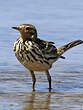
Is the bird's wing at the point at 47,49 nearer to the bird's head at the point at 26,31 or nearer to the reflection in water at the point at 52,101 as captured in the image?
the bird's head at the point at 26,31

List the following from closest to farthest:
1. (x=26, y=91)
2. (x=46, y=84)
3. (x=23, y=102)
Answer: (x=23, y=102) → (x=26, y=91) → (x=46, y=84)

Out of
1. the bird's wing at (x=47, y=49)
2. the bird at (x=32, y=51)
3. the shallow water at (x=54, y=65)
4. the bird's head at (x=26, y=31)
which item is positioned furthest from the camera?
the bird's wing at (x=47, y=49)

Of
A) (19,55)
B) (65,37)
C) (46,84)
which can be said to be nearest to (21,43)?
(19,55)

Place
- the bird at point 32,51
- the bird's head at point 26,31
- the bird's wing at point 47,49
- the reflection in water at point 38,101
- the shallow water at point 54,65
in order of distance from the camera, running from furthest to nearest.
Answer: the bird's wing at point 47,49 → the bird's head at point 26,31 → the bird at point 32,51 → the shallow water at point 54,65 → the reflection in water at point 38,101

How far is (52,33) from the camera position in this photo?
713 inches

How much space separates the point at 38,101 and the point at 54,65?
3844 millimetres

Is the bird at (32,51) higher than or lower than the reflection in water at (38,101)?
higher

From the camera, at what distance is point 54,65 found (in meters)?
15.0

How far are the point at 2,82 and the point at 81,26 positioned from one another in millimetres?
6410

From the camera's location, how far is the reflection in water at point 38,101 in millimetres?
10641

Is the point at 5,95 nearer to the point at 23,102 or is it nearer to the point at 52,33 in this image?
the point at 23,102

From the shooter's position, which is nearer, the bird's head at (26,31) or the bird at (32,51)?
the bird at (32,51)

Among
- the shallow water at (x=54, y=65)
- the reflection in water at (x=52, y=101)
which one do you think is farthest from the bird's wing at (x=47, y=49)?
the reflection in water at (x=52, y=101)

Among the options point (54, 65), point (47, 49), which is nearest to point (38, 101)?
point (47, 49)
